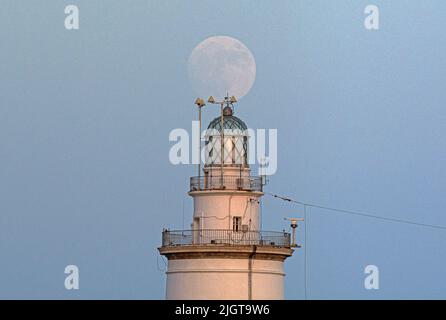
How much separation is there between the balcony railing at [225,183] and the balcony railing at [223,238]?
181 cm

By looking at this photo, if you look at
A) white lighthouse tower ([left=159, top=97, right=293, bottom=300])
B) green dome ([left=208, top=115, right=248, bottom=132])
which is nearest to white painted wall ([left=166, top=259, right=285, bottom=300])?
white lighthouse tower ([left=159, top=97, right=293, bottom=300])

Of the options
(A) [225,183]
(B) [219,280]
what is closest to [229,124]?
(A) [225,183]

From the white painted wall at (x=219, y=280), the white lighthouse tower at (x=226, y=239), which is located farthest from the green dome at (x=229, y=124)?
the white painted wall at (x=219, y=280)

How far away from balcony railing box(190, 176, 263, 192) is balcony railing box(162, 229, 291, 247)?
1811 mm

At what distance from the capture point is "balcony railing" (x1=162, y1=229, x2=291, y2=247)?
13725cm

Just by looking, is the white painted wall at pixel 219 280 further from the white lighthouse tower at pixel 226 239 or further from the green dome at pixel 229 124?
the green dome at pixel 229 124

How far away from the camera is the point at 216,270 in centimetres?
13675

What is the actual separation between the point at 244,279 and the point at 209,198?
3.75 meters

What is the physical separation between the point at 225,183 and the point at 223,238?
2.35m

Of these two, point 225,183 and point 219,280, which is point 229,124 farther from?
point 219,280
